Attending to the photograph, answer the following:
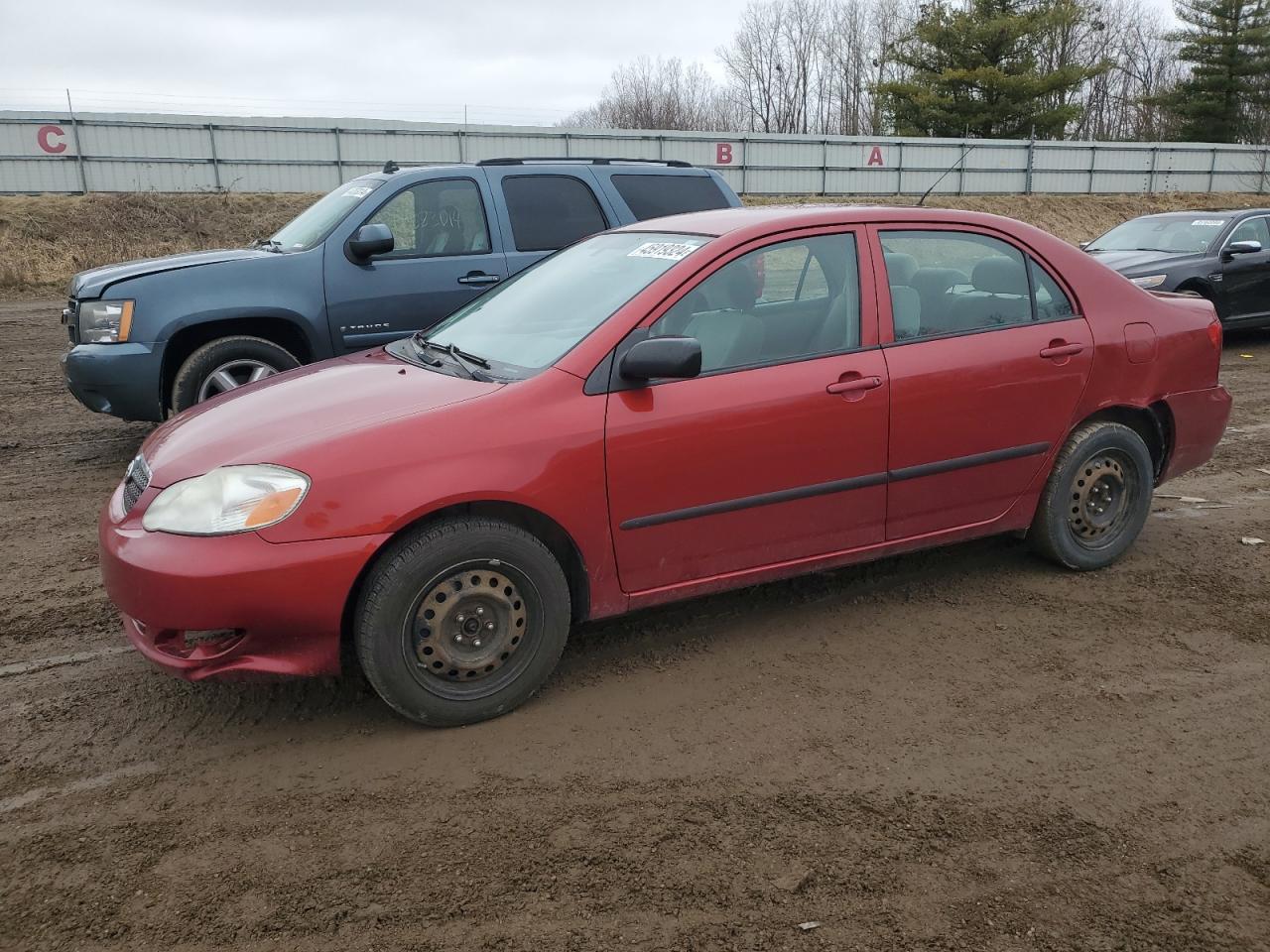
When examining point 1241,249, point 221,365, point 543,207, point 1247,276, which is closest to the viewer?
point 221,365

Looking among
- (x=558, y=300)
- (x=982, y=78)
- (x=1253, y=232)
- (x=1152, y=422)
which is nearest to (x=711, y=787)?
(x=558, y=300)

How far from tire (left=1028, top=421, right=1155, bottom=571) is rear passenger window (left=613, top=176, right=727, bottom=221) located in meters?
3.98

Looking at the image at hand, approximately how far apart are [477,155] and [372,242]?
20.7 metres

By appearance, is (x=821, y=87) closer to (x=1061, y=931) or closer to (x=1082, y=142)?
(x=1082, y=142)

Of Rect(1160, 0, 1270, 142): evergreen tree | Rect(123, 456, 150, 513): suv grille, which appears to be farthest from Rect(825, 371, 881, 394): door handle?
Rect(1160, 0, 1270, 142): evergreen tree

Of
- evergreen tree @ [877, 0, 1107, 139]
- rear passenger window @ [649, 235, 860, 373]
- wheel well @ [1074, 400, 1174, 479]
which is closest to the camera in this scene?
rear passenger window @ [649, 235, 860, 373]

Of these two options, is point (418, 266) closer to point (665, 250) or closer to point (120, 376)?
point (120, 376)

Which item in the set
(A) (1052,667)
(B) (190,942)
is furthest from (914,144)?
(B) (190,942)

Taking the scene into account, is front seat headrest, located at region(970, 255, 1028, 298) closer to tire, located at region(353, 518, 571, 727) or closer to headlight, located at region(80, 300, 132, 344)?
tire, located at region(353, 518, 571, 727)

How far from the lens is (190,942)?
2.46 meters

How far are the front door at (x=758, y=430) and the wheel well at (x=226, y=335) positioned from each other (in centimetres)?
396

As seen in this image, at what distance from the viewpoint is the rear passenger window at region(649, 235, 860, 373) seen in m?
3.81

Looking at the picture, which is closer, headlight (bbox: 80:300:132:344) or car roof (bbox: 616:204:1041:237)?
car roof (bbox: 616:204:1041:237)

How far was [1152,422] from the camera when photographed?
4.84m
